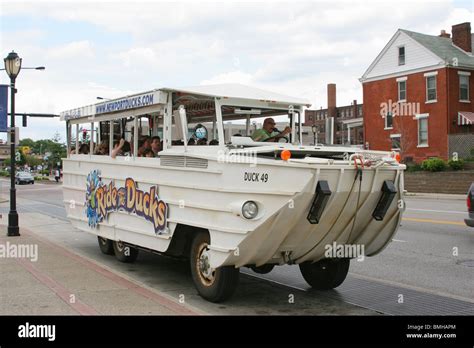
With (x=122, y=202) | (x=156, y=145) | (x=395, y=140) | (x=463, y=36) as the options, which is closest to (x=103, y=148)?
(x=122, y=202)

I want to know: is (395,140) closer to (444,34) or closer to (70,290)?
(444,34)

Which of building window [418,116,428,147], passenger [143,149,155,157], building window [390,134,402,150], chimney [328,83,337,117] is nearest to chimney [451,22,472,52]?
building window [418,116,428,147]

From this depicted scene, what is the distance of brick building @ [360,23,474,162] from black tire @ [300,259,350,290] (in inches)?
1155

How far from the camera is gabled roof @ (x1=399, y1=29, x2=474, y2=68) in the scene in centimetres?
3665

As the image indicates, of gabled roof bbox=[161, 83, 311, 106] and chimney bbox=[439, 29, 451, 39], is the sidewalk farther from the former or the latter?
chimney bbox=[439, 29, 451, 39]

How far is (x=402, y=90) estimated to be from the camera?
39.5 m

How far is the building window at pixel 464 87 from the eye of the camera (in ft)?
121

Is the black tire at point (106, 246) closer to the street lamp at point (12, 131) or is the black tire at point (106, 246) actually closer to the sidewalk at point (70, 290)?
the sidewalk at point (70, 290)

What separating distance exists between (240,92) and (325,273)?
2.71 m

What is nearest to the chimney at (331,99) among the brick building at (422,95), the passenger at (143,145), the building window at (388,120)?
the brick building at (422,95)
